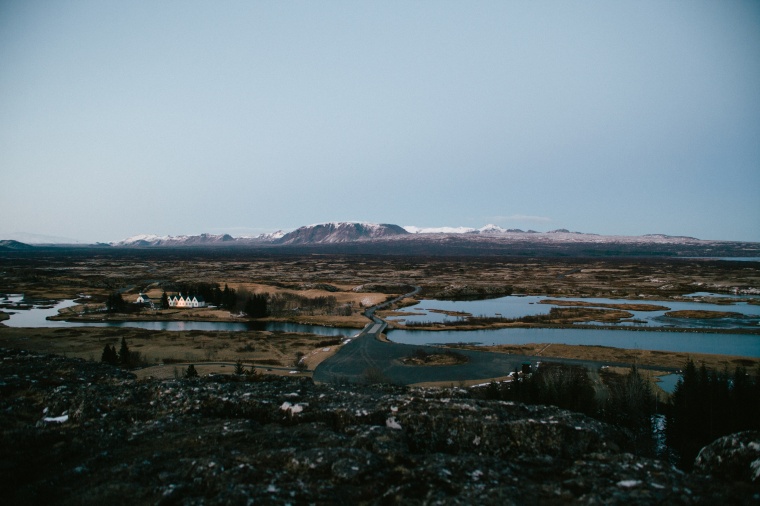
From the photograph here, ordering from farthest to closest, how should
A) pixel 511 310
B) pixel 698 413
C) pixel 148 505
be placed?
pixel 511 310 < pixel 698 413 < pixel 148 505

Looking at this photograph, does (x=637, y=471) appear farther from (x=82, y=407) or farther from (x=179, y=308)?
(x=179, y=308)

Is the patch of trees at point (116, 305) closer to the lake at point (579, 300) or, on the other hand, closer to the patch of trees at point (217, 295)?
the patch of trees at point (217, 295)

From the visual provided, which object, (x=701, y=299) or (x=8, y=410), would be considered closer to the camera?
(x=8, y=410)

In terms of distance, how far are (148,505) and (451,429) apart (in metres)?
8.22

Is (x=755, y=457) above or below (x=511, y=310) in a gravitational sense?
above

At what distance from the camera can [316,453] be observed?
10.6 meters

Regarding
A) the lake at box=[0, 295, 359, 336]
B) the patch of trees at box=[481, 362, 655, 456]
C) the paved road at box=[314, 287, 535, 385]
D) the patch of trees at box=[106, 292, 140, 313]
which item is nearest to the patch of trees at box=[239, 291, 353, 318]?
the lake at box=[0, 295, 359, 336]

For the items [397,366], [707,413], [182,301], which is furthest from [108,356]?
[182,301]

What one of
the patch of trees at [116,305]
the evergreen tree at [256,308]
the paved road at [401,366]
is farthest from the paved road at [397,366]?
the patch of trees at [116,305]

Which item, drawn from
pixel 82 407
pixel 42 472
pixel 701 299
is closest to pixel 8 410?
pixel 82 407

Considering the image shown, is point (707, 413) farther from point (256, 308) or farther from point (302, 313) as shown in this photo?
point (256, 308)

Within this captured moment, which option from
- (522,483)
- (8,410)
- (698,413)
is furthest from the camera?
(698,413)

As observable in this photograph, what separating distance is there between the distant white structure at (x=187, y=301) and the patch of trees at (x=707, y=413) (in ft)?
315

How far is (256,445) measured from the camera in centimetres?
1180
